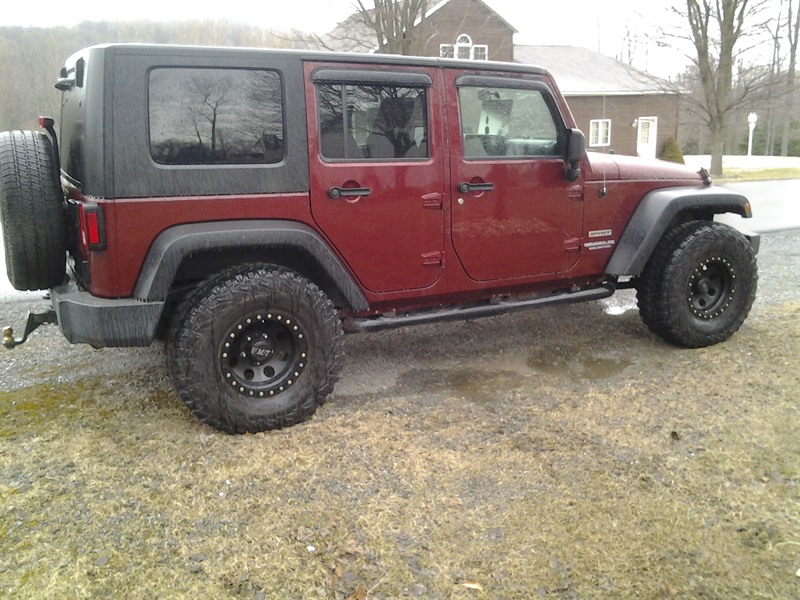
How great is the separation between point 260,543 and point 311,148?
2072mm

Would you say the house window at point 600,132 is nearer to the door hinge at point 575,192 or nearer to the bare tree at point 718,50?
the bare tree at point 718,50

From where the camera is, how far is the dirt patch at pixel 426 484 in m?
2.45

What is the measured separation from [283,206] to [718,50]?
26796 millimetres

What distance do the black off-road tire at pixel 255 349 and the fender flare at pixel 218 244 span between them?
0.55 ft

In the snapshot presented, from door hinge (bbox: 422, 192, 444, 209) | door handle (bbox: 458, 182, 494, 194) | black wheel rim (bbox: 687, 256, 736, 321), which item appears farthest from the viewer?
black wheel rim (bbox: 687, 256, 736, 321)

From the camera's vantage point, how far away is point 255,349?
3.65 metres

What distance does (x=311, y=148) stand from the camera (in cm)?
364

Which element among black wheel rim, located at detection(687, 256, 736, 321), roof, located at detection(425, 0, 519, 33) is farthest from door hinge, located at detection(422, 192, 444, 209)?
roof, located at detection(425, 0, 519, 33)

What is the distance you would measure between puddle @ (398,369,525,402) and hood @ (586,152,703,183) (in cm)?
151

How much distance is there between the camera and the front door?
33.8 m

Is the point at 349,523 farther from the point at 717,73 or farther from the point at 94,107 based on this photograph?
the point at 717,73

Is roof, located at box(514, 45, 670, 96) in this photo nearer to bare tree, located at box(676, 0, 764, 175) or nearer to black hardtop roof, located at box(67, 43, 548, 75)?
bare tree, located at box(676, 0, 764, 175)

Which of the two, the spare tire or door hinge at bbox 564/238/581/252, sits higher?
the spare tire

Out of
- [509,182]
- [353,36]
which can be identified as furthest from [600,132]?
[509,182]
